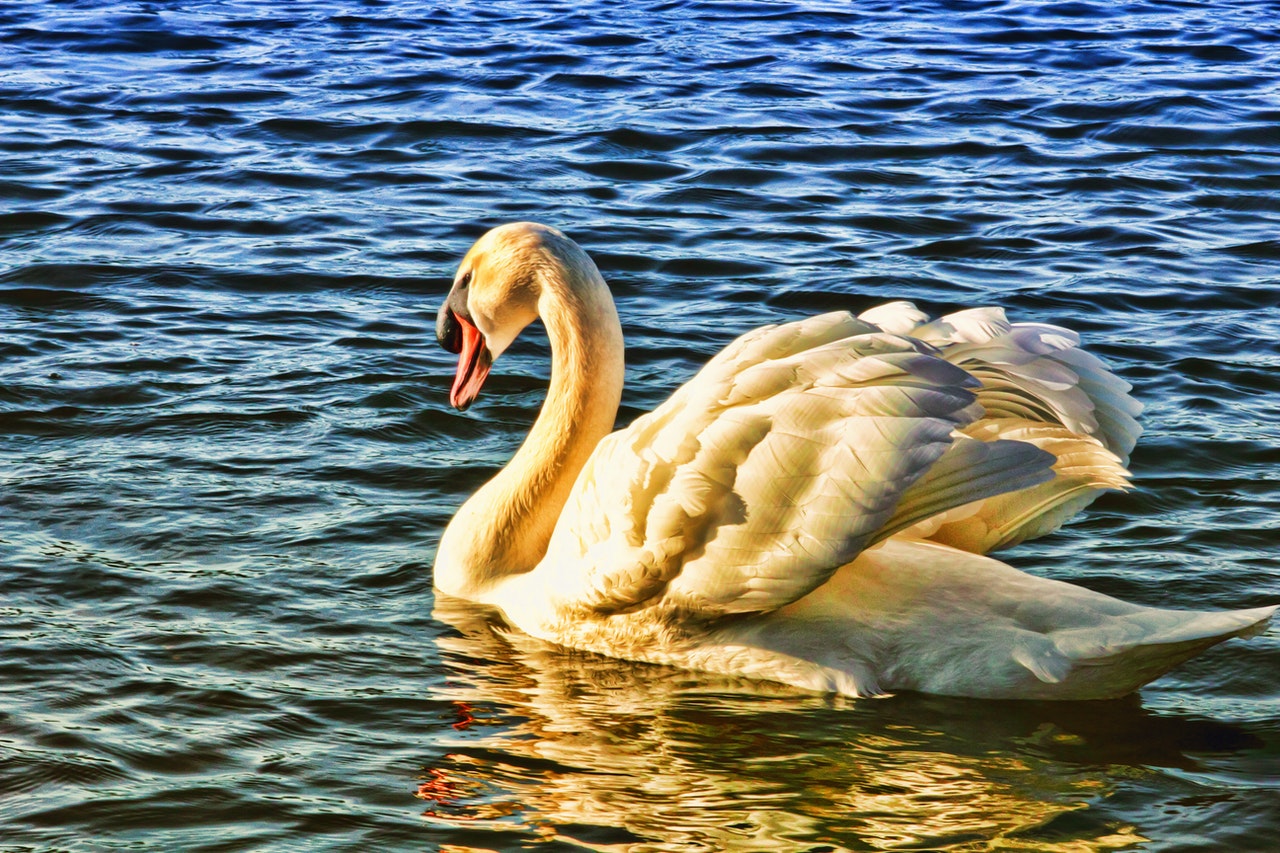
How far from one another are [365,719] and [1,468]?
2.59 metres

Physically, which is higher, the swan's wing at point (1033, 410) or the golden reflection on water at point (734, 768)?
the swan's wing at point (1033, 410)

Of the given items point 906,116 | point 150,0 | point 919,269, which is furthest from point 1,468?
point 150,0

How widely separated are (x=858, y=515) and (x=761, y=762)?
2.58 feet

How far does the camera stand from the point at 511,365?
327 inches

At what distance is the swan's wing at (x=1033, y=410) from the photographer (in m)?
5.30

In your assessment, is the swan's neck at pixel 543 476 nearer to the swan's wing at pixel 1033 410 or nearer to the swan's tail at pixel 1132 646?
the swan's wing at pixel 1033 410

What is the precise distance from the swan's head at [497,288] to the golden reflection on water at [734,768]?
124 centimetres

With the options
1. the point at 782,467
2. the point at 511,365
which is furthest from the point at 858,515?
the point at 511,365

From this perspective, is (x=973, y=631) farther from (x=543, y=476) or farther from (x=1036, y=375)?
(x=543, y=476)

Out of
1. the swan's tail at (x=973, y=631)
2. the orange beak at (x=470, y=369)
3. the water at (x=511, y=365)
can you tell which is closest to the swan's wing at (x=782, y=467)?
the swan's tail at (x=973, y=631)

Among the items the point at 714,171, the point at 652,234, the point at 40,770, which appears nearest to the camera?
the point at 40,770

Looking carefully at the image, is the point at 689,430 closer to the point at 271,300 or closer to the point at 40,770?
the point at 40,770

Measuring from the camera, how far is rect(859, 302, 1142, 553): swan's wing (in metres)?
Answer: 5.30

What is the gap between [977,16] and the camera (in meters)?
17.1
